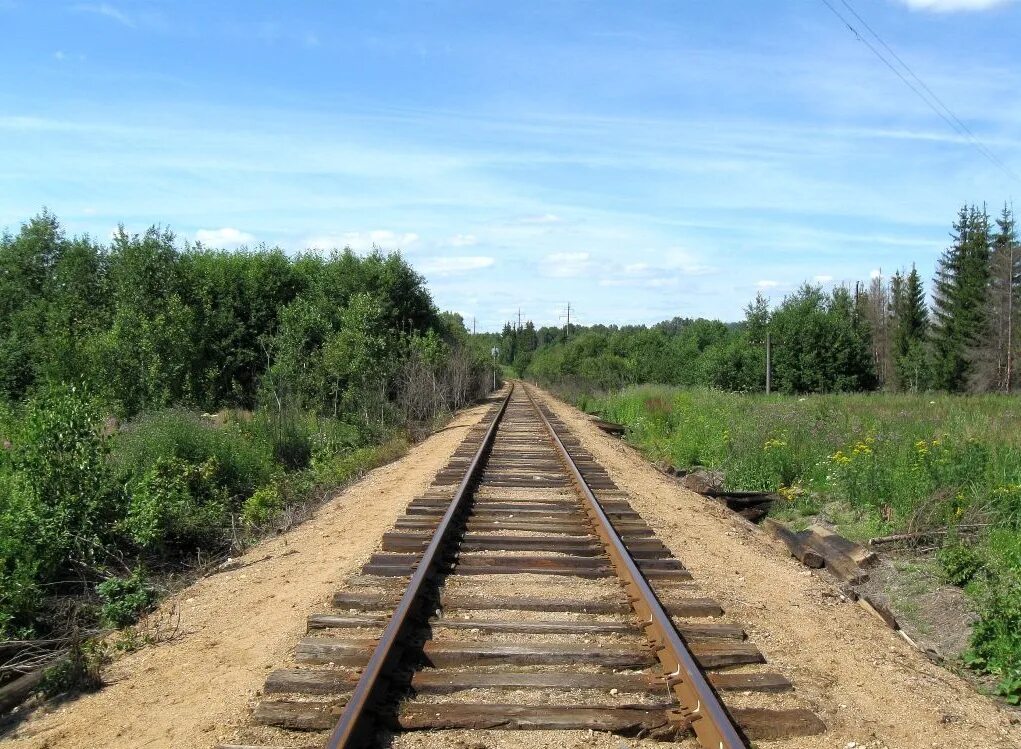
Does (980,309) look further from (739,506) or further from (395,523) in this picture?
(395,523)

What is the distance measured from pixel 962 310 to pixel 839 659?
6359 centimetres

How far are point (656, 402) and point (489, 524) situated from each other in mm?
18554

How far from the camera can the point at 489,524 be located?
29.1 feet

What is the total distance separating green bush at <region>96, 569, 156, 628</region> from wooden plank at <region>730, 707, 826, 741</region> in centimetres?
482

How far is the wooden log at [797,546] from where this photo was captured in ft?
27.1

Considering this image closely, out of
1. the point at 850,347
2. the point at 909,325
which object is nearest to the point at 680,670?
the point at 850,347

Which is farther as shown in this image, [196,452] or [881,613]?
[196,452]

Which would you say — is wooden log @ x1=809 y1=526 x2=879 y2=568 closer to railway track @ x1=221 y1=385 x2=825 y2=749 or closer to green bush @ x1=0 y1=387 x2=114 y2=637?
railway track @ x1=221 y1=385 x2=825 y2=749

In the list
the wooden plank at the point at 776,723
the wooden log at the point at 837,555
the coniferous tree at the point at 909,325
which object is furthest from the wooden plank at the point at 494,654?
the coniferous tree at the point at 909,325

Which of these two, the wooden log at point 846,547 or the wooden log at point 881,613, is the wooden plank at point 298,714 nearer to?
the wooden log at point 881,613

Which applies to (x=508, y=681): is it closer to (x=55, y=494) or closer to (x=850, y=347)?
(x=55, y=494)

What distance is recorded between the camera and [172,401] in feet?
69.9

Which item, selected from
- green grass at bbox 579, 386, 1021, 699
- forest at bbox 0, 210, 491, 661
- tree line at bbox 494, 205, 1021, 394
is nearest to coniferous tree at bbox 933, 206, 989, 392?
tree line at bbox 494, 205, 1021, 394

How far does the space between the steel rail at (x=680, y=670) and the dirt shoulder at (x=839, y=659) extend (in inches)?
20.0
